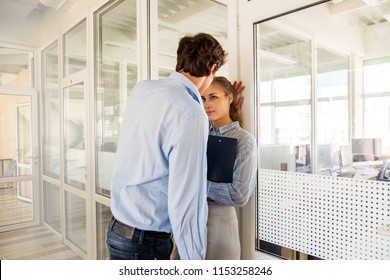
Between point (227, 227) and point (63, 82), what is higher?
point (63, 82)

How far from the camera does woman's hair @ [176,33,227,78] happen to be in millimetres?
1045

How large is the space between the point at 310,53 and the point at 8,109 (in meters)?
3.63

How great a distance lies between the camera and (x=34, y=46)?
3496 mm

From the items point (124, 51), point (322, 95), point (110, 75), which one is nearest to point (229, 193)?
point (322, 95)

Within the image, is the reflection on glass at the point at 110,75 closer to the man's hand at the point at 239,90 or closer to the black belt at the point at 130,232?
the man's hand at the point at 239,90

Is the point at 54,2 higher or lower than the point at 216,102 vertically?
higher

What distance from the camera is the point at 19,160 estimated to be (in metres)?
3.63

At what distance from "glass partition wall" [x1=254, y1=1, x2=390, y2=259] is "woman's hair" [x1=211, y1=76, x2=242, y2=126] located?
9 centimetres

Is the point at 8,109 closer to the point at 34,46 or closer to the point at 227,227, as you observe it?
the point at 34,46

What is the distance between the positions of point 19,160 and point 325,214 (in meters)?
3.65

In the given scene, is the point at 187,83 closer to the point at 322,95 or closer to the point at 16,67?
the point at 322,95

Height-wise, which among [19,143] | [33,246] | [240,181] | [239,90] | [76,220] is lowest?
[33,246]

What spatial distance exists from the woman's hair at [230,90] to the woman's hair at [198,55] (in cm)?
16
